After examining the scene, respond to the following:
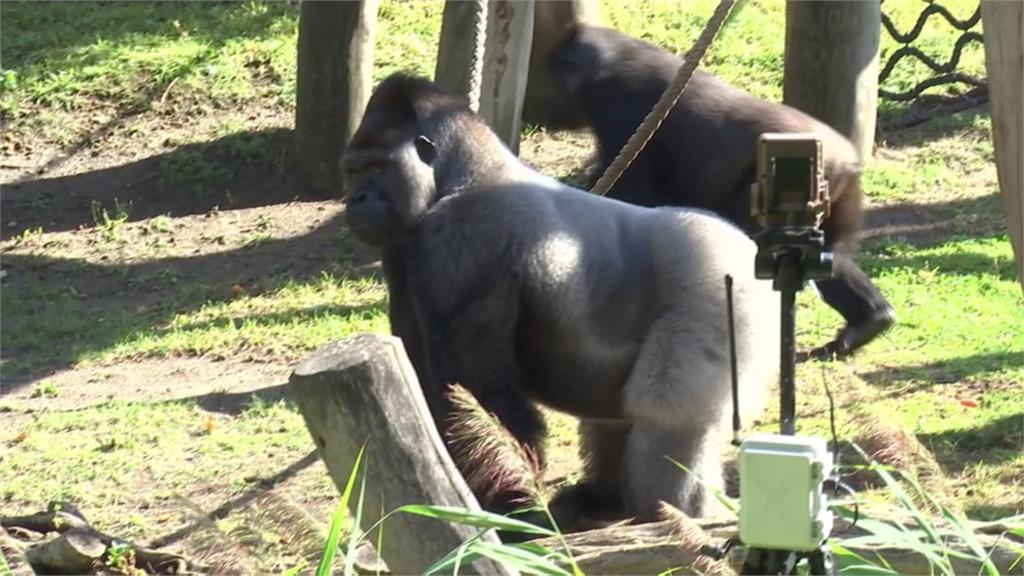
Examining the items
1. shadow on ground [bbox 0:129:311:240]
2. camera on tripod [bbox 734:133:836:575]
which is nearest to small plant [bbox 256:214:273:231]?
shadow on ground [bbox 0:129:311:240]

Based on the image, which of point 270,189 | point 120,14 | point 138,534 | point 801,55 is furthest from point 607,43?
point 120,14

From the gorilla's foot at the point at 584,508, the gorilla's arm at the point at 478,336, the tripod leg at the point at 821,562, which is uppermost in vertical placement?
the tripod leg at the point at 821,562

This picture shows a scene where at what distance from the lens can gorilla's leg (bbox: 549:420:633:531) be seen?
3928 mm

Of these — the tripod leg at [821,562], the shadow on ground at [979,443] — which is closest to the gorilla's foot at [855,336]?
the shadow on ground at [979,443]

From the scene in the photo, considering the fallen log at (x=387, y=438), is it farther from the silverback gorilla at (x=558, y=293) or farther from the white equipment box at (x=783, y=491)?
the silverback gorilla at (x=558, y=293)

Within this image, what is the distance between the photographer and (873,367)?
17.3 ft

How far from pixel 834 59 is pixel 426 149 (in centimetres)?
376

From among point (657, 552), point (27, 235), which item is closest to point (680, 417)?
point (657, 552)

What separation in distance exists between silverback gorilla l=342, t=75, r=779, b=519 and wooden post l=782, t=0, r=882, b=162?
349 cm

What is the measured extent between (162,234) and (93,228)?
0.41 m

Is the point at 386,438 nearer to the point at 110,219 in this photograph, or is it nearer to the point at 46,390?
the point at 46,390

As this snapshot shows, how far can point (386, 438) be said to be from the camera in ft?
7.02

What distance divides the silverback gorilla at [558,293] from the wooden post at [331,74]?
361 cm

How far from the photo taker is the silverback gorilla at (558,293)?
3.56 metres
